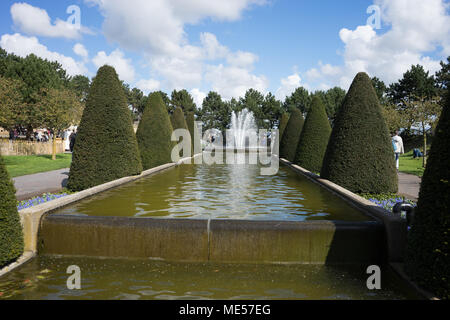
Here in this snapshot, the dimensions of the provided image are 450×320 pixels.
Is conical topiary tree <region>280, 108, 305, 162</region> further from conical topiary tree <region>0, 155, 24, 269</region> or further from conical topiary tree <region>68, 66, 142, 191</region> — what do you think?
conical topiary tree <region>0, 155, 24, 269</region>

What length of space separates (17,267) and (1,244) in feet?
1.50

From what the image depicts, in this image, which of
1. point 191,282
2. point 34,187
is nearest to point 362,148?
point 191,282

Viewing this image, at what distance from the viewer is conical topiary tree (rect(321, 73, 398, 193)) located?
9.30 meters

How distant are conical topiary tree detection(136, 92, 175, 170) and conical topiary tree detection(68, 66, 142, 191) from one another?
15.0 ft

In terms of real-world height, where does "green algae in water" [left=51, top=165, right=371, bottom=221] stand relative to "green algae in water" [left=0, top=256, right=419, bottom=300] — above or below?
above

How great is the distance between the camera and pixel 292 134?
20.3 metres

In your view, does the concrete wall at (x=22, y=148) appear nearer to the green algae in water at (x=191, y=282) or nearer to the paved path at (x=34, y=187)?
the paved path at (x=34, y=187)

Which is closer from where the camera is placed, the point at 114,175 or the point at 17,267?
the point at 17,267

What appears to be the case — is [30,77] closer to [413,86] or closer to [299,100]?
Result: [299,100]

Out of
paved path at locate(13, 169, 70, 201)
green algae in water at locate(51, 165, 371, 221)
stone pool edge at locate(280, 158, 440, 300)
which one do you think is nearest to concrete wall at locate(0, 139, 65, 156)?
paved path at locate(13, 169, 70, 201)

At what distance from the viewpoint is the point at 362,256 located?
535cm

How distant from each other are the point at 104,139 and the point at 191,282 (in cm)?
682
